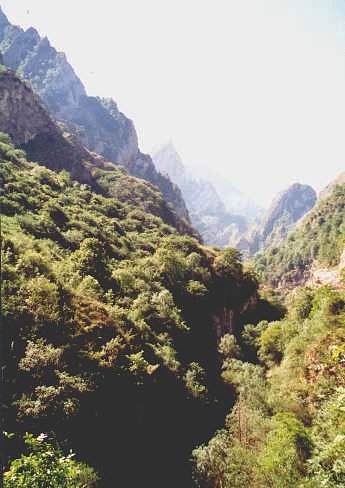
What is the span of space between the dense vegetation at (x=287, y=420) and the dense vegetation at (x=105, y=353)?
254 cm

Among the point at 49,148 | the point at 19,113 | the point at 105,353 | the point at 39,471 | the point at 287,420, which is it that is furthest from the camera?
the point at 49,148

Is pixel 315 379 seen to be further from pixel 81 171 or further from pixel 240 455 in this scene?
pixel 81 171

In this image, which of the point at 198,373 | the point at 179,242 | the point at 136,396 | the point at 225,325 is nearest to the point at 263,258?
the point at 179,242

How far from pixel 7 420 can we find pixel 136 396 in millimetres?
9802

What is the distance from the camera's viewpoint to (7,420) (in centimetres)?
2056

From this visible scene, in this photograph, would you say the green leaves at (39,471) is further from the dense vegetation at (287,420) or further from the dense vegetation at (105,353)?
the dense vegetation at (287,420)

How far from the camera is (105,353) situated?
2784 centimetres

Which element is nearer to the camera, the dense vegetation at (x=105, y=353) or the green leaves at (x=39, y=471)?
the green leaves at (x=39, y=471)

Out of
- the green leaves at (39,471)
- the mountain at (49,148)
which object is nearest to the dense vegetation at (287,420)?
the green leaves at (39,471)

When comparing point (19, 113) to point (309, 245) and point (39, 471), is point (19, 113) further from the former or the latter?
point (39, 471)

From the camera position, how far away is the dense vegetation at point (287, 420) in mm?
22344

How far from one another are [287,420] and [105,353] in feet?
45.0

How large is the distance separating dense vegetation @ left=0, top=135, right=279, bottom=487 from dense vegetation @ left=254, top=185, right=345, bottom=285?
7398 cm

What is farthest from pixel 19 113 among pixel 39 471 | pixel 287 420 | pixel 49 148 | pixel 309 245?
pixel 39 471
